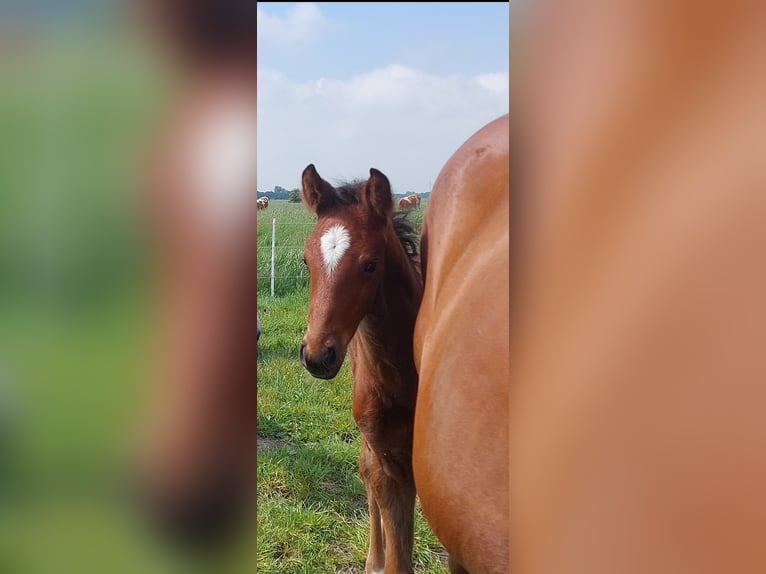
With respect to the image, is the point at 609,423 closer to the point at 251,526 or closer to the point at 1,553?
the point at 251,526

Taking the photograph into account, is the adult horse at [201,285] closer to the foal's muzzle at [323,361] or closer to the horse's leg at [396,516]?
the foal's muzzle at [323,361]

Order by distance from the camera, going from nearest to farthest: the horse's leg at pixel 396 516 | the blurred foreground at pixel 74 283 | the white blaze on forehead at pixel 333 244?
the blurred foreground at pixel 74 283 → the white blaze on forehead at pixel 333 244 → the horse's leg at pixel 396 516

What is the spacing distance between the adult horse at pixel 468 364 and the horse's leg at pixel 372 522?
0.19 m

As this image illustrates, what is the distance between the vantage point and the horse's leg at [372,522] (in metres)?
0.96

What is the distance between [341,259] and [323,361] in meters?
0.17

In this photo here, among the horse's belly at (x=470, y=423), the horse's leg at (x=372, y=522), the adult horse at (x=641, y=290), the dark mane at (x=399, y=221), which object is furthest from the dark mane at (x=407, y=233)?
the adult horse at (x=641, y=290)

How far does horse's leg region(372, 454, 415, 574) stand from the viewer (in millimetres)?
1045

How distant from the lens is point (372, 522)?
1049 mm

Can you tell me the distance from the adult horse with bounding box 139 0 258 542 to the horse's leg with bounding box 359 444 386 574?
616 millimetres

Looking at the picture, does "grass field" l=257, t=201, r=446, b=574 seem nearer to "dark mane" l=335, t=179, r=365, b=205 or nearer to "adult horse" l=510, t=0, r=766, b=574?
"dark mane" l=335, t=179, r=365, b=205

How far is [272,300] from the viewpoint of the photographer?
62cm

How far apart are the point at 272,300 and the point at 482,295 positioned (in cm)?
25

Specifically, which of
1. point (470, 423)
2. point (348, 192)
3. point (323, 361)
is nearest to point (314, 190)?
point (348, 192)

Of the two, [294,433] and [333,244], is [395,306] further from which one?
[294,433]
